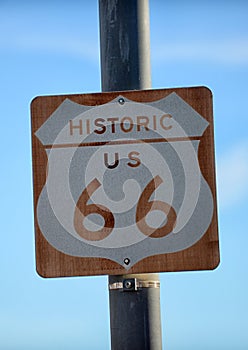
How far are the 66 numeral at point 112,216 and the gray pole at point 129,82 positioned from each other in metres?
0.18

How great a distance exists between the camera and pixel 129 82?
3.10 meters

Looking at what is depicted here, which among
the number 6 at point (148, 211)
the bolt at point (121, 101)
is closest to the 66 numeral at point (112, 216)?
the number 6 at point (148, 211)

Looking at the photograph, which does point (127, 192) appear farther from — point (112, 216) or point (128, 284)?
point (128, 284)

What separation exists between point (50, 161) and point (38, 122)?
15cm

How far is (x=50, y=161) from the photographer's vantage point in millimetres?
2988

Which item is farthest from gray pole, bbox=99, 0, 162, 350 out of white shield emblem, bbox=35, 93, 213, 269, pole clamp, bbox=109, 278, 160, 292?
white shield emblem, bbox=35, 93, 213, 269

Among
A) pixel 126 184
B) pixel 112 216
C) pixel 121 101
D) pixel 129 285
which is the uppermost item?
pixel 121 101

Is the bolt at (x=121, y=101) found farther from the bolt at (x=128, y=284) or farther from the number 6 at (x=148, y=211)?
the bolt at (x=128, y=284)

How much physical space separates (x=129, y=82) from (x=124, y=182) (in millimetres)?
389

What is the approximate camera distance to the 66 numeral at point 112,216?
2936mm

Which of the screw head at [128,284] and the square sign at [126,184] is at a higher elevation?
the square sign at [126,184]

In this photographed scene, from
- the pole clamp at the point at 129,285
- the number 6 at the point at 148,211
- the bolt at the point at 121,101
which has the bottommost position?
the pole clamp at the point at 129,285

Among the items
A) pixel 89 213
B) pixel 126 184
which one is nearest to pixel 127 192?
pixel 126 184

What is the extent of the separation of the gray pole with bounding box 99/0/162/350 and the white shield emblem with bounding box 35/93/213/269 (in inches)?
4.3
